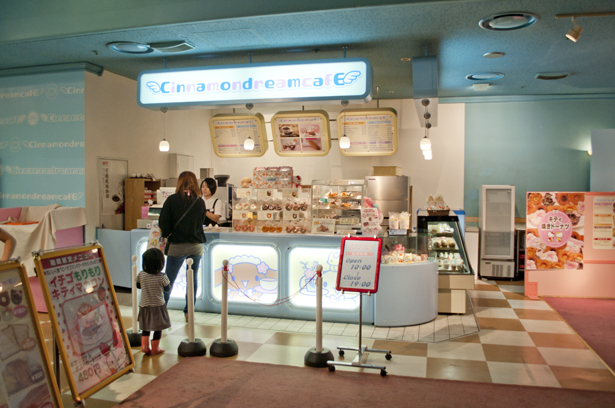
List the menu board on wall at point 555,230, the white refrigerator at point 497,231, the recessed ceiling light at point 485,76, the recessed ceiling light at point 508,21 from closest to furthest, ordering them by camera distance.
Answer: the recessed ceiling light at point 508,21 < the menu board on wall at point 555,230 < the recessed ceiling light at point 485,76 < the white refrigerator at point 497,231

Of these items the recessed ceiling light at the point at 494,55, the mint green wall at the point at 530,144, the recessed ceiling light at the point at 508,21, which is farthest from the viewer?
the mint green wall at the point at 530,144

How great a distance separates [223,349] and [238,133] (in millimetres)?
4279

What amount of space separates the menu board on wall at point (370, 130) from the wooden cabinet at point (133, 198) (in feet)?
11.5

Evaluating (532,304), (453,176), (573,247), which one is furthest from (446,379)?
(453,176)

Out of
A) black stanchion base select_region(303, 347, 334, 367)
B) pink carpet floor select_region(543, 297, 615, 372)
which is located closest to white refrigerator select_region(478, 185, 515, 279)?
pink carpet floor select_region(543, 297, 615, 372)

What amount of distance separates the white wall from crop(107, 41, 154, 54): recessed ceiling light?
1.23 meters

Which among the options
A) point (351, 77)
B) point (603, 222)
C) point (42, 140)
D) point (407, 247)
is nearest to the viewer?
point (351, 77)

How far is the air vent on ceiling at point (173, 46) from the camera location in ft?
19.2

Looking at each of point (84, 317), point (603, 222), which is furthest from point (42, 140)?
point (603, 222)

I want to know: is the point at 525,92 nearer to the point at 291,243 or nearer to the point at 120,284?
the point at 291,243

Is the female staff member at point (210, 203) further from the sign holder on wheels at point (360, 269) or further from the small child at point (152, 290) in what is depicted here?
the sign holder on wheels at point (360, 269)

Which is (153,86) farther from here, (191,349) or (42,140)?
(191,349)

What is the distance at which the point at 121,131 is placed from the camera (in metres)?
7.69

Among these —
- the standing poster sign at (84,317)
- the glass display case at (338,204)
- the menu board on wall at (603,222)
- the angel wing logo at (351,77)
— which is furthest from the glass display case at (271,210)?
Result: the menu board on wall at (603,222)
